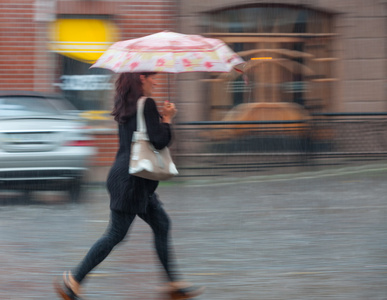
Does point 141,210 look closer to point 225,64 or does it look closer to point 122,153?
point 122,153

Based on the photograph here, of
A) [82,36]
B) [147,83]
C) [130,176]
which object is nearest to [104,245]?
[130,176]

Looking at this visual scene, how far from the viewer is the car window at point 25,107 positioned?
28.4 ft

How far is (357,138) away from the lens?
12234 millimetres

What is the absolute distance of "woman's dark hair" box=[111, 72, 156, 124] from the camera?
4.52m

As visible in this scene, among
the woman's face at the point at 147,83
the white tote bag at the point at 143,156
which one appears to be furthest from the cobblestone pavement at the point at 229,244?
the woman's face at the point at 147,83

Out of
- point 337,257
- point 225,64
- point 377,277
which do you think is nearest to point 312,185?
point 337,257

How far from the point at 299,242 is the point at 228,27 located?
6.98 meters

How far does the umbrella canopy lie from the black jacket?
24 centimetres

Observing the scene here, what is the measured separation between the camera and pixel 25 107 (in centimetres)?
887

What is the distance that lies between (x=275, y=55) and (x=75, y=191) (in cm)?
543

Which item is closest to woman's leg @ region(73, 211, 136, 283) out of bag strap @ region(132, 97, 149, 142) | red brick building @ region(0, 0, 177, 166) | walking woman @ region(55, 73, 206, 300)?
walking woman @ region(55, 73, 206, 300)

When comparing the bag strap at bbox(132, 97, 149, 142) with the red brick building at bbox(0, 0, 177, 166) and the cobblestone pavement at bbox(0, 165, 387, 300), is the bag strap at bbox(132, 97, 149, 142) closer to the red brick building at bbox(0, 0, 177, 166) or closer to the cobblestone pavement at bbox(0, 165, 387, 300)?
the cobblestone pavement at bbox(0, 165, 387, 300)

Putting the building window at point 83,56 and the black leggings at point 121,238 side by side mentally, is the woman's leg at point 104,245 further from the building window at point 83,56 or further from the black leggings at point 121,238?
the building window at point 83,56

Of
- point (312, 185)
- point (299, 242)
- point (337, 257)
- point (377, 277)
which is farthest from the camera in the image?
point (312, 185)
